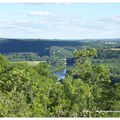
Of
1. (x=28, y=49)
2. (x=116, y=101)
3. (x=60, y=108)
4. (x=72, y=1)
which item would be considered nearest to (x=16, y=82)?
(x=60, y=108)

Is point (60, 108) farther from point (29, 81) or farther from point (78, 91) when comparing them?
point (29, 81)

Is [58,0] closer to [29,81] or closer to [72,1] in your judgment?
[72,1]

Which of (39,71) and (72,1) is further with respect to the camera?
(39,71)

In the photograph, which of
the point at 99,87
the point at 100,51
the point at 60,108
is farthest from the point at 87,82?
the point at 100,51

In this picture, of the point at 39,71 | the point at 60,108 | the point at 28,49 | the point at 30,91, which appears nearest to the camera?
the point at 60,108

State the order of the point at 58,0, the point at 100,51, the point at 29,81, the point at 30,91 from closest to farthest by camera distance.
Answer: the point at 58,0, the point at 30,91, the point at 29,81, the point at 100,51

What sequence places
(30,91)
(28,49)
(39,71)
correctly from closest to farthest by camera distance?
(30,91), (39,71), (28,49)

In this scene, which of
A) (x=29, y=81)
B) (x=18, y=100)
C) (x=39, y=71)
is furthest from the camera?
(x=39, y=71)

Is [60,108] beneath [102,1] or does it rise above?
beneath

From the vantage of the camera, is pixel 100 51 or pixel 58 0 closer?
pixel 58 0
